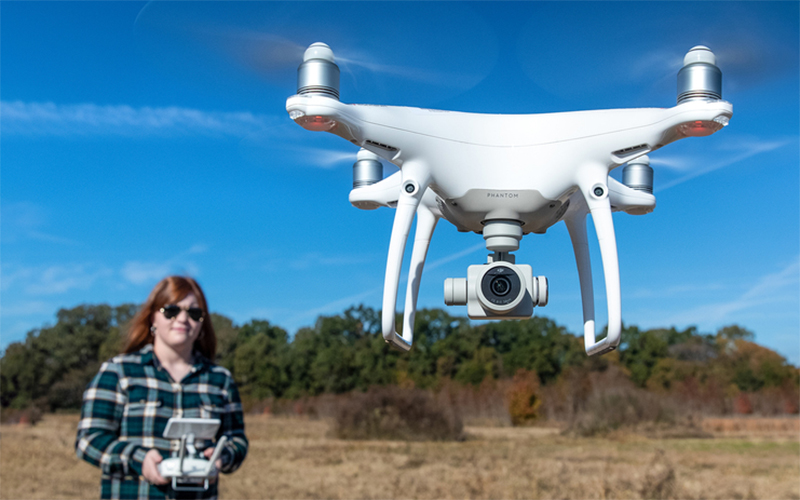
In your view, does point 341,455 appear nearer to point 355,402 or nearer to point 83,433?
point 355,402

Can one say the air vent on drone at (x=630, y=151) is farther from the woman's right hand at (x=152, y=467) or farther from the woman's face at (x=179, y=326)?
the woman's right hand at (x=152, y=467)

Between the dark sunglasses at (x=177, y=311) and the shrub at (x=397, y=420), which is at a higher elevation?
the dark sunglasses at (x=177, y=311)

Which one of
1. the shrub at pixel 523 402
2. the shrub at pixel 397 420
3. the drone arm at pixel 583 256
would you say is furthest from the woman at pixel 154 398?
the shrub at pixel 523 402

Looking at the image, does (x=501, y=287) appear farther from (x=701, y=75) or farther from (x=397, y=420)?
(x=397, y=420)

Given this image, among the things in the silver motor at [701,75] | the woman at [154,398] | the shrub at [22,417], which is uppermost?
the silver motor at [701,75]

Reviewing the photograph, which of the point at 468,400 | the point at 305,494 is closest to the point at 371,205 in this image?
the point at 305,494

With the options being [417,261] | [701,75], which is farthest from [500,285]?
[701,75]
